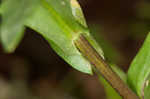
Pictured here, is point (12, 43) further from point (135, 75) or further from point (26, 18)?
point (135, 75)

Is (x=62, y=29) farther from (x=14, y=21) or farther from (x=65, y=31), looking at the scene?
(x=14, y=21)

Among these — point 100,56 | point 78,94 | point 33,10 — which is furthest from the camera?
point 78,94

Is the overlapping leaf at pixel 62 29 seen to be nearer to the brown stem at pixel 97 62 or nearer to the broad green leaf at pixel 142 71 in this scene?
the brown stem at pixel 97 62

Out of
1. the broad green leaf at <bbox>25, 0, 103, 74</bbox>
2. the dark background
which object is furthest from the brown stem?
the dark background

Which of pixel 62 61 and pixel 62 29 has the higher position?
pixel 62 29

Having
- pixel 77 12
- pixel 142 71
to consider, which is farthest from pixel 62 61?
pixel 77 12

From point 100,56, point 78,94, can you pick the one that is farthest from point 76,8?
point 78,94

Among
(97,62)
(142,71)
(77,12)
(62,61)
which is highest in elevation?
(77,12)
